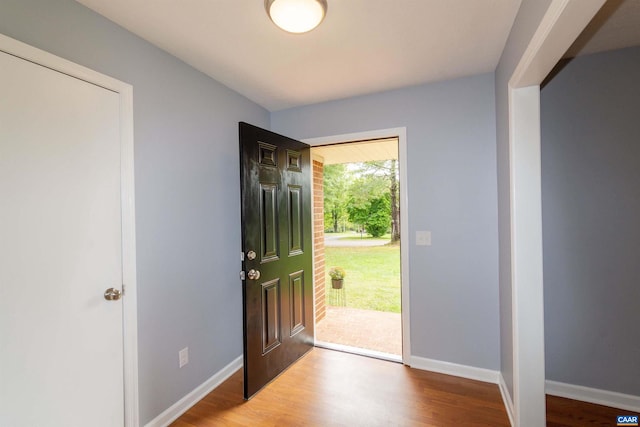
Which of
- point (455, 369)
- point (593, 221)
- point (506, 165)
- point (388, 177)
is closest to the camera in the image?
point (506, 165)

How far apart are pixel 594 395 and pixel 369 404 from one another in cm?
152

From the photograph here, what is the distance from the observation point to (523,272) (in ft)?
5.10

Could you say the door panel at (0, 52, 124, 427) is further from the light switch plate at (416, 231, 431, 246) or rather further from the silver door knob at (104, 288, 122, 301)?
the light switch plate at (416, 231, 431, 246)

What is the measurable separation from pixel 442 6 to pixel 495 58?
78cm

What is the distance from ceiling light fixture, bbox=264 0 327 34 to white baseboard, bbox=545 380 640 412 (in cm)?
281

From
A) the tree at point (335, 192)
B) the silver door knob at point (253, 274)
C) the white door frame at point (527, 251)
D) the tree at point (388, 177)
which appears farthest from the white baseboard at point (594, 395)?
the tree at point (335, 192)

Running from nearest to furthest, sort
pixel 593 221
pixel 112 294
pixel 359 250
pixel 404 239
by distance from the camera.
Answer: pixel 112 294
pixel 593 221
pixel 404 239
pixel 359 250

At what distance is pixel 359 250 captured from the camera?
24.8 feet

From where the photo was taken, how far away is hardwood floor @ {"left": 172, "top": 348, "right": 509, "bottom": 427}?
70.6 inches

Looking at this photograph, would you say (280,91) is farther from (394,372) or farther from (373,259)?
(373,259)

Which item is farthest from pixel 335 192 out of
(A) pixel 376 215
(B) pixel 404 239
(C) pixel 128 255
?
(C) pixel 128 255

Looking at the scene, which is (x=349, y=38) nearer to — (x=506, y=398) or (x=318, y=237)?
(x=318, y=237)

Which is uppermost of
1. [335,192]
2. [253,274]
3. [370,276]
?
[335,192]

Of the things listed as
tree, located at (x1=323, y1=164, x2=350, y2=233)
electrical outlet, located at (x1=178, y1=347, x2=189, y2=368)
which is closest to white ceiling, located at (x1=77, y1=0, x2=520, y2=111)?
electrical outlet, located at (x1=178, y1=347, x2=189, y2=368)
